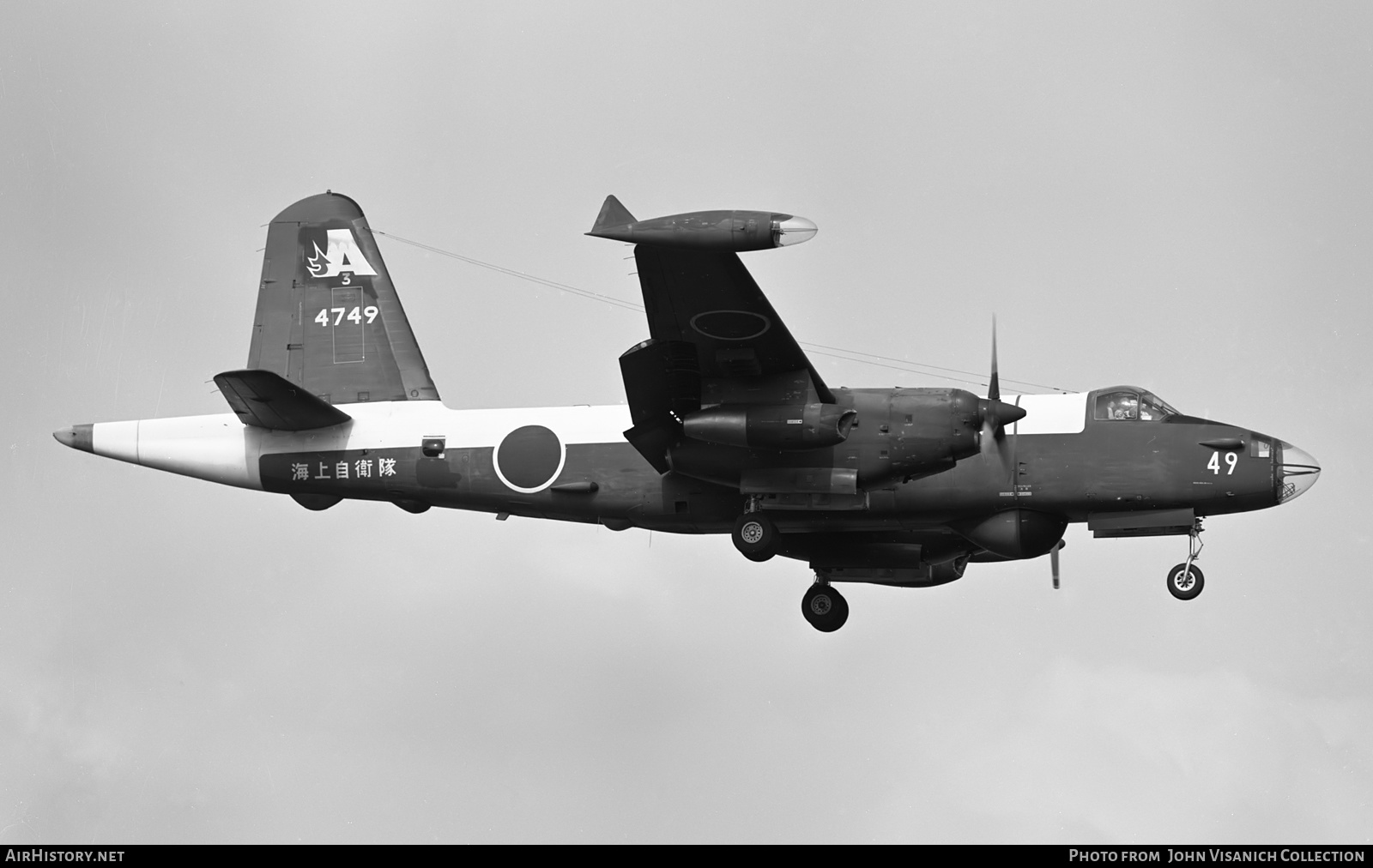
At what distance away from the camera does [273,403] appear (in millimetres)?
34344

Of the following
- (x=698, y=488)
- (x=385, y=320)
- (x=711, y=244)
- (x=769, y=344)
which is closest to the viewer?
(x=711, y=244)

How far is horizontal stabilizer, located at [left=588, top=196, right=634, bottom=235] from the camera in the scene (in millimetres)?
28641

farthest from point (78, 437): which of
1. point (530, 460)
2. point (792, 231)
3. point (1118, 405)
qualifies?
point (1118, 405)

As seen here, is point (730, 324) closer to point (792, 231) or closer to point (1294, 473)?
point (792, 231)

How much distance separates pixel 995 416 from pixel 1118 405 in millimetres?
2450

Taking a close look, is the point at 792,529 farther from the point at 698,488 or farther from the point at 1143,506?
the point at 1143,506

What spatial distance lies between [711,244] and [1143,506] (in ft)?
28.7

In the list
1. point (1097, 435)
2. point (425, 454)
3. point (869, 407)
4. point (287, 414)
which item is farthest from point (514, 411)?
point (1097, 435)

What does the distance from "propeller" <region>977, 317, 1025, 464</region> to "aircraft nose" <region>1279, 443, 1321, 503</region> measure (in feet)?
14.0

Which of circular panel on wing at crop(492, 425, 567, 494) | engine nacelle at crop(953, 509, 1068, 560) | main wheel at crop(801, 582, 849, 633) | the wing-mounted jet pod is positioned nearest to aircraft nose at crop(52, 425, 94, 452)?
circular panel on wing at crop(492, 425, 567, 494)

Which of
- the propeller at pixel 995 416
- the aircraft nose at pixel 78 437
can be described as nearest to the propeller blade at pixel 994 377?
the propeller at pixel 995 416

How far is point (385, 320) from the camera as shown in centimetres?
3734

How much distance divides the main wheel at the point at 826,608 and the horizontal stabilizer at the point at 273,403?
894 cm

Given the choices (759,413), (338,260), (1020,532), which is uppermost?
(338,260)
